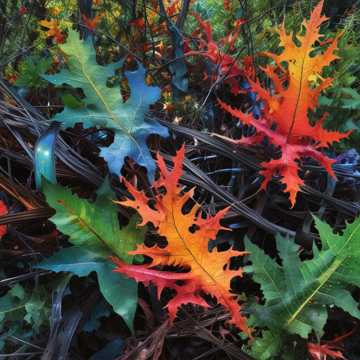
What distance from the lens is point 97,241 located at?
1.34 ft

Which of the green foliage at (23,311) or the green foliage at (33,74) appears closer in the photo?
the green foliage at (23,311)

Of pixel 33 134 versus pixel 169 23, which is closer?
pixel 33 134

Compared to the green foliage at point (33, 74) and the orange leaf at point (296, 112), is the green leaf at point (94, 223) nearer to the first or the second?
the orange leaf at point (296, 112)

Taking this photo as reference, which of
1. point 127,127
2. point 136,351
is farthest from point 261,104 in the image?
point 136,351

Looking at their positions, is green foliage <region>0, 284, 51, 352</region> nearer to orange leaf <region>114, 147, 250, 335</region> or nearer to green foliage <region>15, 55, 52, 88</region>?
orange leaf <region>114, 147, 250, 335</region>

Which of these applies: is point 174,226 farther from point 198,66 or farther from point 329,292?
point 198,66

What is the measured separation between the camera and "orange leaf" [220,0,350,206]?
43 centimetres

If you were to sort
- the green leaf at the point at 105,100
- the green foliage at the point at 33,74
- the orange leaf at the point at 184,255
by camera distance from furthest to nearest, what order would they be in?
1. the green foliage at the point at 33,74
2. the green leaf at the point at 105,100
3. the orange leaf at the point at 184,255

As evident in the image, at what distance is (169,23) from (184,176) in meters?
0.30

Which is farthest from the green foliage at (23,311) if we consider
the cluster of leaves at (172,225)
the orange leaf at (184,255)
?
the orange leaf at (184,255)

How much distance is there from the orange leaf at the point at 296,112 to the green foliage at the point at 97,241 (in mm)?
173

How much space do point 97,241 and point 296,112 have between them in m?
0.26

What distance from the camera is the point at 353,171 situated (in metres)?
0.52

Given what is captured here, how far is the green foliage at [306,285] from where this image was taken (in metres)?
0.39
